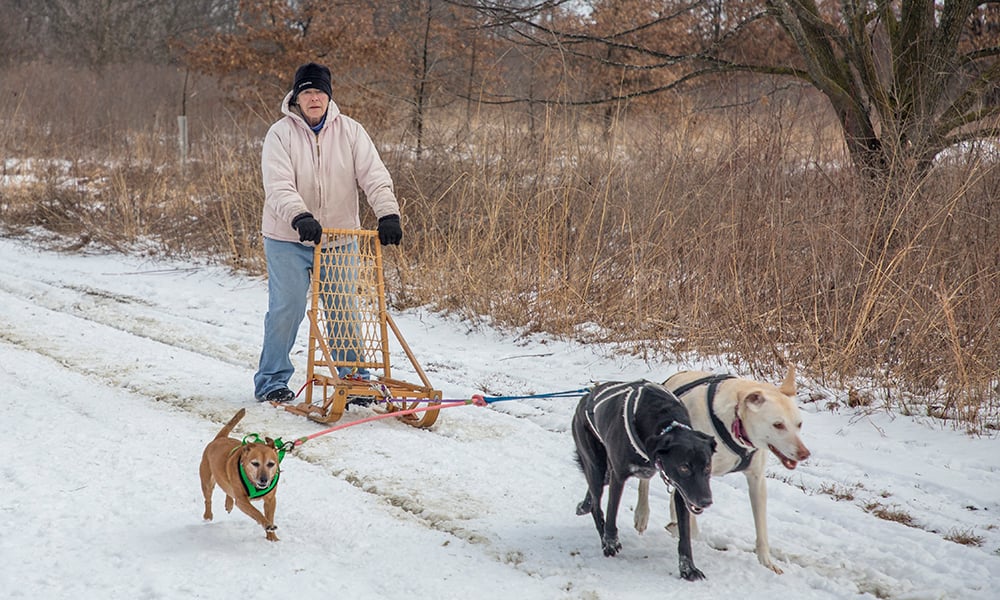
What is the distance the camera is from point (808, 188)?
23.4ft

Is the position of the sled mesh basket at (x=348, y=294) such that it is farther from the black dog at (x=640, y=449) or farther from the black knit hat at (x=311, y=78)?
the black dog at (x=640, y=449)

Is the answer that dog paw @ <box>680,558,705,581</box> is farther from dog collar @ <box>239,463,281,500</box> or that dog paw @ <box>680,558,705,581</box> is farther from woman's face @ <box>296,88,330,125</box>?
woman's face @ <box>296,88,330,125</box>

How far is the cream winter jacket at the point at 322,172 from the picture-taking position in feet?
19.0

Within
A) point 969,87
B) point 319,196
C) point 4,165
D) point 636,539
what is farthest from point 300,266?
point 4,165

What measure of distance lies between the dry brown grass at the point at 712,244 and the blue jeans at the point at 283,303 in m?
2.57

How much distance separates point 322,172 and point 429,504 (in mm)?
2468

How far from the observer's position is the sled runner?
550cm

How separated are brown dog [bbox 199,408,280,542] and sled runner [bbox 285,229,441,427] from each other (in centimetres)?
157

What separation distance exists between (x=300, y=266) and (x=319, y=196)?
1.52 ft

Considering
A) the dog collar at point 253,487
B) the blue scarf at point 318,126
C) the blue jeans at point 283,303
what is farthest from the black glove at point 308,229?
the dog collar at point 253,487

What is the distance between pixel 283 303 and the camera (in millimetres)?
5949

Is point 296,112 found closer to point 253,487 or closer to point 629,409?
point 253,487

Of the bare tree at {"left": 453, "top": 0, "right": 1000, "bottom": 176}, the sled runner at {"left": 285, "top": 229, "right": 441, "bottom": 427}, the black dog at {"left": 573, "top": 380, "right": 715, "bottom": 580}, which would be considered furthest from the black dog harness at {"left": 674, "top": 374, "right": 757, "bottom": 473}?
the bare tree at {"left": 453, "top": 0, "right": 1000, "bottom": 176}

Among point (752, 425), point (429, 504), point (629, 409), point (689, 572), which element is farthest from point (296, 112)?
point (689, 572)
